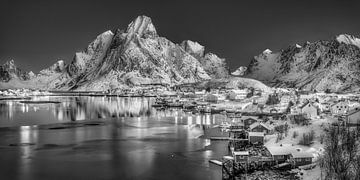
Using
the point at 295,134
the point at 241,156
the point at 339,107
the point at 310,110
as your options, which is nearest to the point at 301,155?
the point at 241,156

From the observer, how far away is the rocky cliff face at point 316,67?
108819 millimetres

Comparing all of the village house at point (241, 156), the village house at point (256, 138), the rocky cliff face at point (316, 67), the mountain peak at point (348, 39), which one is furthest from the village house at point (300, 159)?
the mountain peak at point (348, 39)

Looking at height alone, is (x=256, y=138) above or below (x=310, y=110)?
below

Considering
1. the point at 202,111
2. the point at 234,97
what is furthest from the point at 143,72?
the point at 202,111

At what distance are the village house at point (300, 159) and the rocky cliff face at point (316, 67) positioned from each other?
82.0 m

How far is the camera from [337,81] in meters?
107

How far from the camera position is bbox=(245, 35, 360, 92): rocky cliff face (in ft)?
357

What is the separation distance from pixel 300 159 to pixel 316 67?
131m

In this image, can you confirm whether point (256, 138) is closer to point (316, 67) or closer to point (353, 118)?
point (353, 118)

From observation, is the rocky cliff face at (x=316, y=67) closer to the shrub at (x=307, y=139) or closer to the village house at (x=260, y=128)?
the village house at (x=260, y=128)

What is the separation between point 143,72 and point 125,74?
7933mm

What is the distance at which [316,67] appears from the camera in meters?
144

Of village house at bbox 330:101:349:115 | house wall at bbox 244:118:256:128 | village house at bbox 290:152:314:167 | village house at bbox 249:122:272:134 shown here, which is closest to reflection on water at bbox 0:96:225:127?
house wall at bbox 244:118:256:128

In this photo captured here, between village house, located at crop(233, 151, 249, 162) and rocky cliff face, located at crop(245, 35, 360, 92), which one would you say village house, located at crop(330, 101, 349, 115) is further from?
rocky cliff face, located at crop(245, 35, 360, 92)
